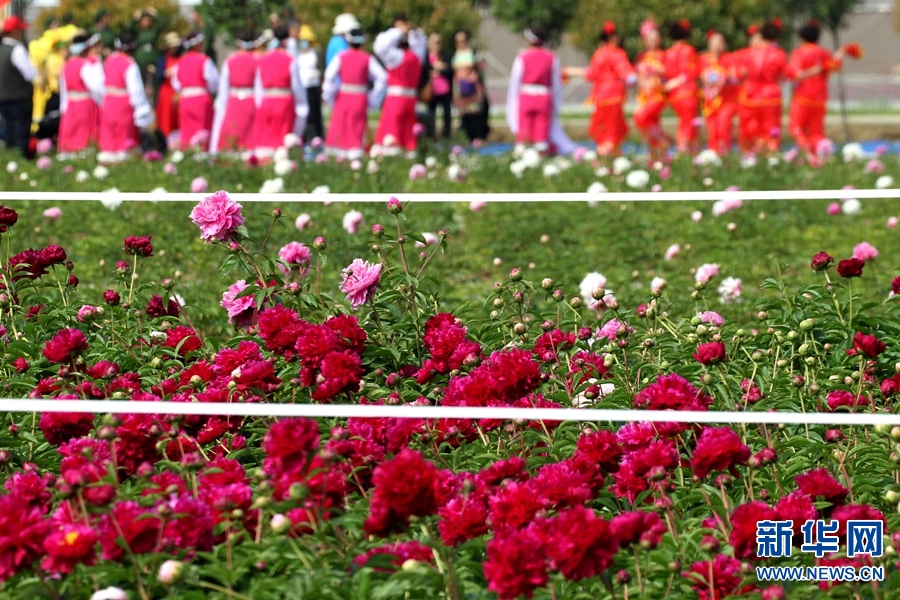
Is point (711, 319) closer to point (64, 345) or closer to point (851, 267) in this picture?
point (851, 267)

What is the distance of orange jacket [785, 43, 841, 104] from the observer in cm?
1308

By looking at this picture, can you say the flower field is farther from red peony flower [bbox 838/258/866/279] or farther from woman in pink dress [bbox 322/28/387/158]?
woman in pink dress [bbox 322/28/387/158]

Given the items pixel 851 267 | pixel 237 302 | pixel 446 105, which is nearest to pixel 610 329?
pixel 851 267

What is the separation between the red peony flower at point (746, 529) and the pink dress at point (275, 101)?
1025 centimetres

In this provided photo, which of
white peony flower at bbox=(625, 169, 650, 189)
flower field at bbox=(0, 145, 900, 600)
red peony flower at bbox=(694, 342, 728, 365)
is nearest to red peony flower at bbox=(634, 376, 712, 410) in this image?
flower field at bbox=(0, 145, 900, 600)

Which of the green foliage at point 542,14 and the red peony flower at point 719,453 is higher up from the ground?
the red peony flower at point 719,453

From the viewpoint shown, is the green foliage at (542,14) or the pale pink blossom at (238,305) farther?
the green foliage at (542,14)

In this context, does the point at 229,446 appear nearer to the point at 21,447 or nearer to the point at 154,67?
the point at 21,447

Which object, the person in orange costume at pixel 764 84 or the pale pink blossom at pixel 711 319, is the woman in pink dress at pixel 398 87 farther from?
the pale pink blossom at pixel 711 319

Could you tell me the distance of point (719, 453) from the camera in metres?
2.30

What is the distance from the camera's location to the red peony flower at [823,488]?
97.6 inches

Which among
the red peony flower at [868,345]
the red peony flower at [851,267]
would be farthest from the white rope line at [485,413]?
the red peony flower at [851,267]

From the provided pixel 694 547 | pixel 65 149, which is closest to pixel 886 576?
pixel 694 547

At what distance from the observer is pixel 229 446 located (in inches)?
114
